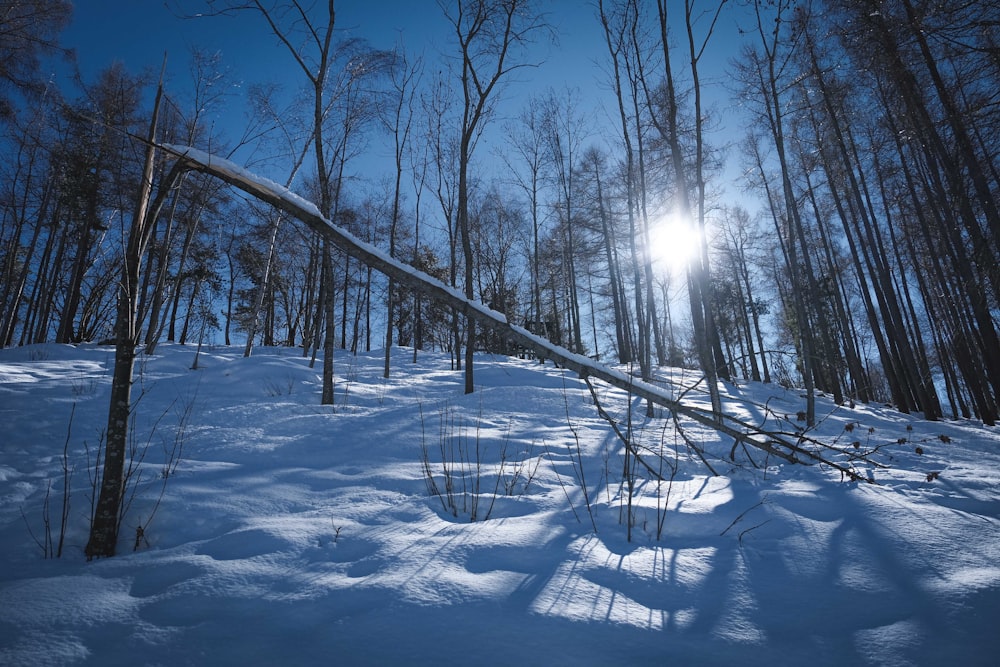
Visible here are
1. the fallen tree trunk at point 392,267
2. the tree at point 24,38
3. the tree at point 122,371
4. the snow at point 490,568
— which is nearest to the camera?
the snow at point 490,568

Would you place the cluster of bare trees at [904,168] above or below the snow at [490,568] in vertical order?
above

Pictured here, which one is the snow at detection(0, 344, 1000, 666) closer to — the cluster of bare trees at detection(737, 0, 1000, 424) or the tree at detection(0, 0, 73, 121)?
the cluster of bare trees at detection(737, 0, 1000, 424)

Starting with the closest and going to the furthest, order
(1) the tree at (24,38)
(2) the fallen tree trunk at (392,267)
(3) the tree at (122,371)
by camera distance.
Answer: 1. (2) the fallen tree trunk at (392,267)
2. (3) the tree at (122,371)
3. (1) the tree at (24,38)

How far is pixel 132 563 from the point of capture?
152 centimetres

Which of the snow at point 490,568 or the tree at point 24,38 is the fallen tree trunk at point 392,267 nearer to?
the snow at point 490,568

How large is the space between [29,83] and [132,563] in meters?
12.2

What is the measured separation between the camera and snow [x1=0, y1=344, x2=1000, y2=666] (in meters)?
→ 1.07

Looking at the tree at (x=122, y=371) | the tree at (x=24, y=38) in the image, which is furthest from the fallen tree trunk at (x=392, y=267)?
the tree at (x=24, y=38)

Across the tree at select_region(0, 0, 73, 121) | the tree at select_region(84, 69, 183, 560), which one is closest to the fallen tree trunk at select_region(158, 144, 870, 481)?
the tree at select_region(84, 69, 183, 560)

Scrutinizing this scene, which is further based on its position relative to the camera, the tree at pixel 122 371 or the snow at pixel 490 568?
the tree at pixel 122 371

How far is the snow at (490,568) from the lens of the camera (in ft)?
3.52

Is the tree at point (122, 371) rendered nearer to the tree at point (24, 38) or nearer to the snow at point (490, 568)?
the snow at point (490, 568)

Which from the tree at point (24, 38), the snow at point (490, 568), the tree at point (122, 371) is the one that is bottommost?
the snow at point (490, 568)

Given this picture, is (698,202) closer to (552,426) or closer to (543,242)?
(552,426)
